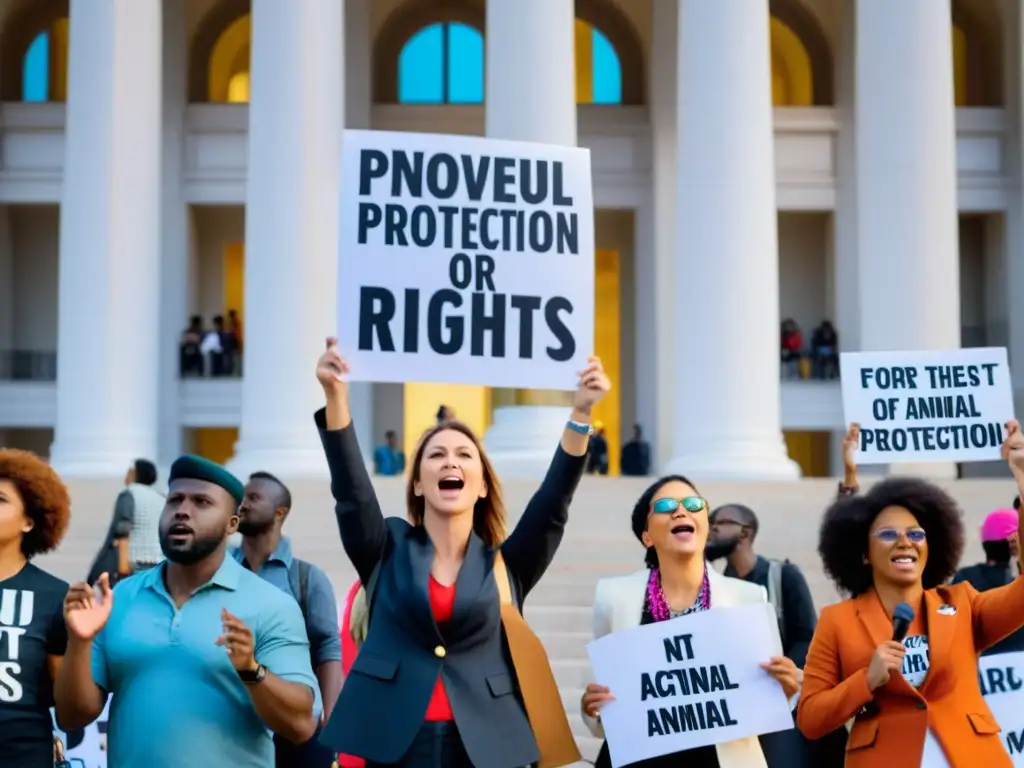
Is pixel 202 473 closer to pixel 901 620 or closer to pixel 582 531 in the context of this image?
pixel 901 620

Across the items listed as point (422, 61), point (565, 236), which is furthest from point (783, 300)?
point (565, 236)

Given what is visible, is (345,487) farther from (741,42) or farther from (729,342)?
(741,42)

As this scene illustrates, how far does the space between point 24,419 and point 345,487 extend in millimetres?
29623

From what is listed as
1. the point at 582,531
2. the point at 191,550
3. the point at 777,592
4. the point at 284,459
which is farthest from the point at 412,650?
the point at 284,459

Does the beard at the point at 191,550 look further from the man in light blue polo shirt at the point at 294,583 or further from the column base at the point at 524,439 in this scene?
the column base at the point at 524,439

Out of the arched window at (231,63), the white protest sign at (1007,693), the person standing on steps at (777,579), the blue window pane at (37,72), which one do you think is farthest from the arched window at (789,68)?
the white protest sign at (1007,693)

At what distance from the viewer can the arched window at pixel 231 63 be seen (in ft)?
122

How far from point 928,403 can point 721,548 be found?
2.43 metres

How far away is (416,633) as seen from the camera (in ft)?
19.4

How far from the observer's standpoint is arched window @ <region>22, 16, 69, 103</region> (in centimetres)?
3669

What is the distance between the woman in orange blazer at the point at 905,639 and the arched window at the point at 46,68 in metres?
32.4

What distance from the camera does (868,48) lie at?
26.9 m

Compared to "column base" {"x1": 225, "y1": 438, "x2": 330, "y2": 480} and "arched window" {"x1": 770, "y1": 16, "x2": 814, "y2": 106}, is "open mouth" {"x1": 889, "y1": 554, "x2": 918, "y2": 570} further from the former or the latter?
"arched window" {"x1": 770, "y1": 16, "x2": 814, "y2": 106}

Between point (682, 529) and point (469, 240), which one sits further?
point (469, 240)
